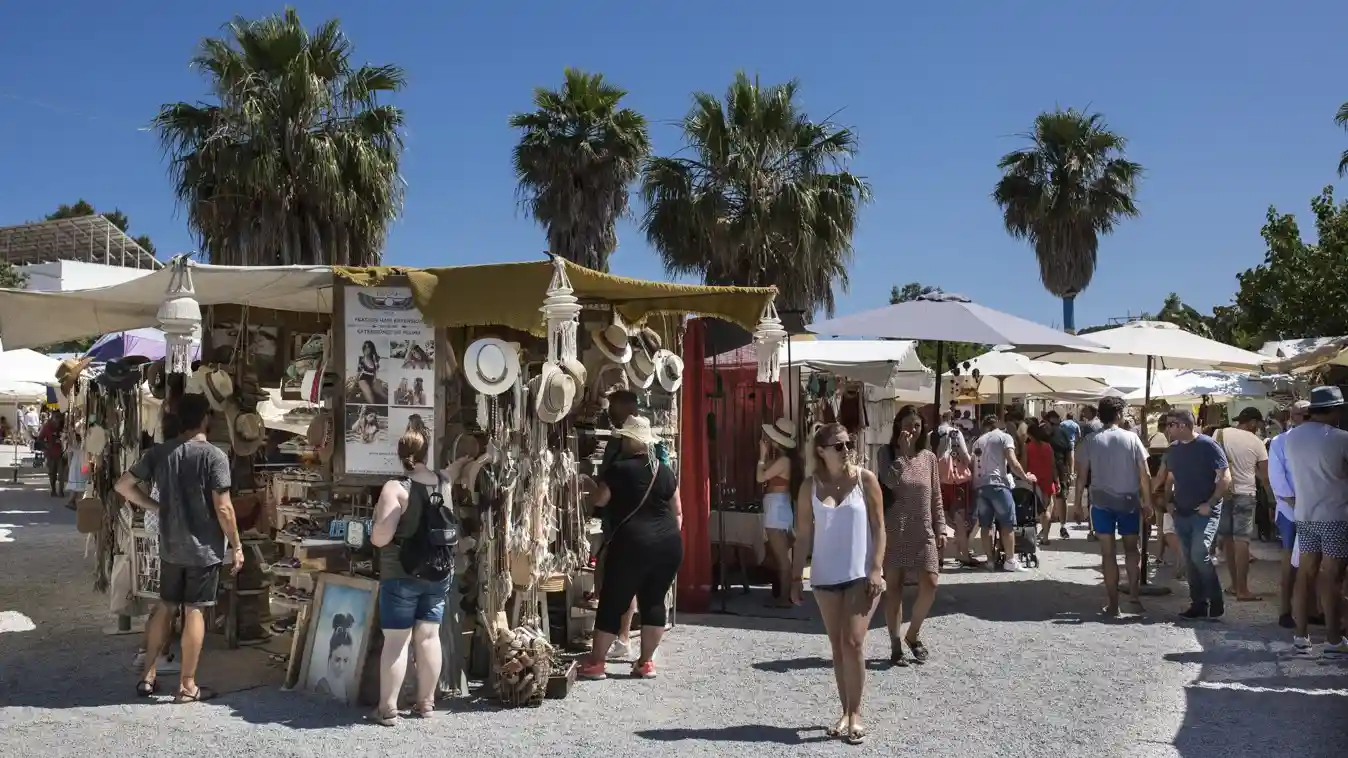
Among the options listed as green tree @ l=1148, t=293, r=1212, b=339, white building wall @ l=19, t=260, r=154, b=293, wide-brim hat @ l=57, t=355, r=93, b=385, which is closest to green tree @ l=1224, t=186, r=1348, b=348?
green tree @ l=1148, t=293, r=1212, b=339

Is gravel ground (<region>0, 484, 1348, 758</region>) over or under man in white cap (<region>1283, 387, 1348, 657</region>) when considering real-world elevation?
under

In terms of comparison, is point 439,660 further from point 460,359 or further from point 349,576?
point 460,359

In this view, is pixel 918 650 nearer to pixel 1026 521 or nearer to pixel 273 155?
pixel 1026 521

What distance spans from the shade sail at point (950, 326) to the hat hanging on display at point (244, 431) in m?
4.18

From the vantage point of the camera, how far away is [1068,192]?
Result: 2848 centimetres

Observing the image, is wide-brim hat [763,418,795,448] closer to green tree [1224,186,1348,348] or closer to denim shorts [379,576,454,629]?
denim shorts [379,576,454,629]

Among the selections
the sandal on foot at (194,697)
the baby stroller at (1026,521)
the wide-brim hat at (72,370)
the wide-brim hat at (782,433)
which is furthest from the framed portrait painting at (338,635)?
the baby stroller at (1026,521)

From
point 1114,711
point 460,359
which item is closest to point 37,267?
point 460,359

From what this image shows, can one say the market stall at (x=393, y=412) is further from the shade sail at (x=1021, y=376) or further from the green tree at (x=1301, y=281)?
the green tree at (x=1301, y=281)

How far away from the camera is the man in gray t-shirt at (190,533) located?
18.0ft

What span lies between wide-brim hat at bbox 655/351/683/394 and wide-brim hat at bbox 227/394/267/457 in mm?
2701

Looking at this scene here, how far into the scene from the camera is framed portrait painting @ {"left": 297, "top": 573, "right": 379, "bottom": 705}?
553cm

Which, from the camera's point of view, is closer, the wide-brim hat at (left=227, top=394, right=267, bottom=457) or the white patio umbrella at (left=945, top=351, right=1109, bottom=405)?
the wide-brim hat at (left=227, top=394, right=267, bottom=457)

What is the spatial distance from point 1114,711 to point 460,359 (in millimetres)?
3998
